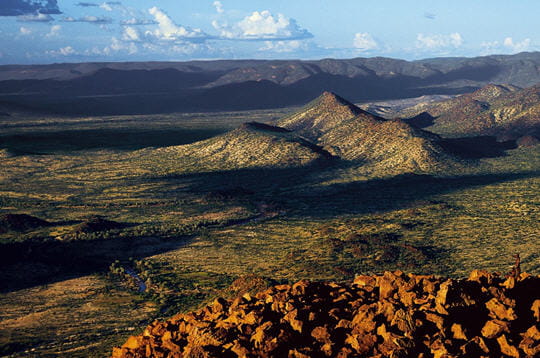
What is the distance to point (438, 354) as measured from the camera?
29469mm

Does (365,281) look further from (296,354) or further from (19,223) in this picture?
(19,223)

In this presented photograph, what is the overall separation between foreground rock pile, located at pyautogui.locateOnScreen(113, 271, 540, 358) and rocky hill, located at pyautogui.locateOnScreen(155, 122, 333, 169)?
138m

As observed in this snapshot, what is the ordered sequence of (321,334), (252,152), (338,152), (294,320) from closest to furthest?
1. (321,334)
2. (294,320)
3. (252,152)
4. (338,152)

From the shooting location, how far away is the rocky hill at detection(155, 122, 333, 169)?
7013 inches

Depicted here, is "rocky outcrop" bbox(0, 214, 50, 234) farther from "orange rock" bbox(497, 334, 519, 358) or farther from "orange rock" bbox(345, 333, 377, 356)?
"orange rock" bbox(497, 334, 519, 358)

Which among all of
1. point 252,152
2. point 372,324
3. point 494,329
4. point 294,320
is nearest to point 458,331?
point 494,329

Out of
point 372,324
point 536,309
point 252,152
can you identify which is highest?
point 536,309

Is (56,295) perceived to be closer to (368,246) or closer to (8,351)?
(8,351)

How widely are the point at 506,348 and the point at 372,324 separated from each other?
6.24 meters

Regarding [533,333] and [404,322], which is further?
[404,322]

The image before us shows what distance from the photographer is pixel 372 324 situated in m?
32.5

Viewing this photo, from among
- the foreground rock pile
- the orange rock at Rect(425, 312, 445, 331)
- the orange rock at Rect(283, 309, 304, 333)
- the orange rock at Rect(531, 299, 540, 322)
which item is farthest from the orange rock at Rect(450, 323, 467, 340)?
the orange rock at Rect(283, 309, 304, 333)

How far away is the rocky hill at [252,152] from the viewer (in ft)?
584

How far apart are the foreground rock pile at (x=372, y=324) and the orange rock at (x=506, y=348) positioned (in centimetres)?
4
